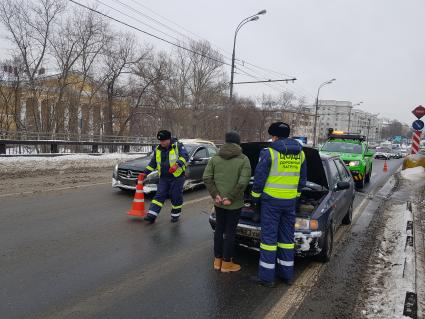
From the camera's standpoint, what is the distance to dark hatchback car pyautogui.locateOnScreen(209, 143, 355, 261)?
184 inches

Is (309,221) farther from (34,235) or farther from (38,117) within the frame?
(38,117)

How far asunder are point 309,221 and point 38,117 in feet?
98.2

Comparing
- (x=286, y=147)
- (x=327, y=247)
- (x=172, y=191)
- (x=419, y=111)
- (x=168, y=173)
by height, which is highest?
(x=419, y=111)

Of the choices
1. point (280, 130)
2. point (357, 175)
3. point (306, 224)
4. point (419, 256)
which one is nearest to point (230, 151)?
point (280, 130)

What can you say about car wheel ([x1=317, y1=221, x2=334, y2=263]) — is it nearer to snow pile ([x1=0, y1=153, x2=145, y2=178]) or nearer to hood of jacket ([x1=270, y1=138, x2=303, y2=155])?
hood of jacket ([x1=270, y1=138, x2=303, y2=155])

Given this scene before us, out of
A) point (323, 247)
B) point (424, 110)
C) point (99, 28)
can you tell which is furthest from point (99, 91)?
point (323, 247)

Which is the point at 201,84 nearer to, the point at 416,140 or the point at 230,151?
the point at 416,140

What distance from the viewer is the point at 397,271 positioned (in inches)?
186

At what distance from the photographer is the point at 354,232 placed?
696 centimetres

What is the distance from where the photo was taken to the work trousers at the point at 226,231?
4650 mm

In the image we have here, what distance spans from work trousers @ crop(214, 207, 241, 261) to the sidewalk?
1.66 metres

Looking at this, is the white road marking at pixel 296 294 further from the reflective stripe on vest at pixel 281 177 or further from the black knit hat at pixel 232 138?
the black knit hat at pixel 232 138

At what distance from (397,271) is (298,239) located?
1.41m

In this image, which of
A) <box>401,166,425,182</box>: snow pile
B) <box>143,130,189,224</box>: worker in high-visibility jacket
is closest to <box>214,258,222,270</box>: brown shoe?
<box>143,130,189,224</box>: worker in high-visibility jacket
